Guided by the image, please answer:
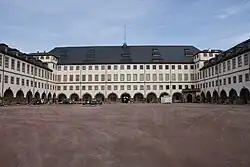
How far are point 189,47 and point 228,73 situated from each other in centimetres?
3216

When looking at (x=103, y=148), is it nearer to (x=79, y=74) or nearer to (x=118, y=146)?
(x=118, y=146)

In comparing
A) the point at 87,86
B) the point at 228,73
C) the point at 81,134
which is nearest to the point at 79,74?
the point at 87,86

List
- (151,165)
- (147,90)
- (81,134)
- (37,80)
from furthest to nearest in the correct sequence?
(147,90) → (37,80) → (81,134) → (151,165)

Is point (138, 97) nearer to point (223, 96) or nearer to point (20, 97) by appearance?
point (223, 96)

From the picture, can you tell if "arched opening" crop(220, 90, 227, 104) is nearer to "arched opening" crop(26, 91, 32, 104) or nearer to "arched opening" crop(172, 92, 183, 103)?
"arched opening" crop(172, 92, 183, 103)

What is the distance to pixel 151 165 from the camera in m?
5.72

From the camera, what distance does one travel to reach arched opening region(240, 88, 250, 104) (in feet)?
159

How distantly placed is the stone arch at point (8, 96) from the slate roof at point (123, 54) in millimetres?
28367

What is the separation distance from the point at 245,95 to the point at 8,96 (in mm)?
41171

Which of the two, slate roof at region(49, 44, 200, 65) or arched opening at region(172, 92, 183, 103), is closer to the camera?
arched opening at region(172, 92, 183, 103)

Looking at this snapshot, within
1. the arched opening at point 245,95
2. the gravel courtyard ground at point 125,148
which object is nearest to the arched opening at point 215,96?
the arched opening at point 245,95

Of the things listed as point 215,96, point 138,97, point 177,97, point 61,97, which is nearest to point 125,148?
point 215,96

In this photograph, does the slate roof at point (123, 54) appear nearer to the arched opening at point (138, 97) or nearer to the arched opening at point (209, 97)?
the arched opening at point (138, 97)

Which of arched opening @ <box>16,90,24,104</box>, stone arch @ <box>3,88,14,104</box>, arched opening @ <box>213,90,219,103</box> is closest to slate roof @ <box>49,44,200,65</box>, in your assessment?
arched opening @ <box>213,90,219,103</box>
